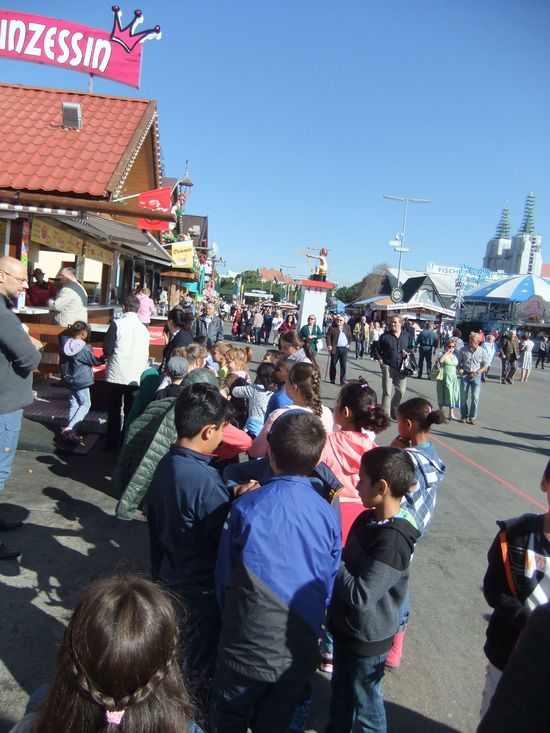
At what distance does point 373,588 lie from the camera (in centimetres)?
209

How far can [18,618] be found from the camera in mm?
3201

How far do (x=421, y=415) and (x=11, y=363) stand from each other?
2745 millimetres

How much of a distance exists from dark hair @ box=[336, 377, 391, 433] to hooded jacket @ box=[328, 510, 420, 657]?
1.04 metres

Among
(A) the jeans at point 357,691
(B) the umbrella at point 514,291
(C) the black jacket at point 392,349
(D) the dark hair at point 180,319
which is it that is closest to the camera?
(A) the jeans at point 357,691

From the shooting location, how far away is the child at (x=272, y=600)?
76.4 inches

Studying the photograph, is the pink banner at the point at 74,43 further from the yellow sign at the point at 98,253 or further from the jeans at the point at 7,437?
the jeans at the point at 7,437

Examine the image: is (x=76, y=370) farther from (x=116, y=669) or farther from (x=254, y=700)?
(x=116, y=669)

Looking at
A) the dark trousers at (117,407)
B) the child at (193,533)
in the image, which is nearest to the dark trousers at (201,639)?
the child at (193,533)

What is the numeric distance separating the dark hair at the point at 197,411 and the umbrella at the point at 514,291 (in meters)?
38.0

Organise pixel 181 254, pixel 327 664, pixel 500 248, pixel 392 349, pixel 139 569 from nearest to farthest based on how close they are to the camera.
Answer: pixel 327 664, pixel 139 569, pixel 392 349, pixel 181 254, pixel 500 248

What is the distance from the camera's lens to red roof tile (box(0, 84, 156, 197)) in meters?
7.13

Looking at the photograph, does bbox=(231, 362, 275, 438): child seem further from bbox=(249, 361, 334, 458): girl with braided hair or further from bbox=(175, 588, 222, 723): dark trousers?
bbox=(175, 588, 222, 723): dark trousers

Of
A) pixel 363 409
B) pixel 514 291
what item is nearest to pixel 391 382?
pixel 363 409

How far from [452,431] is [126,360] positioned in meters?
6.90
